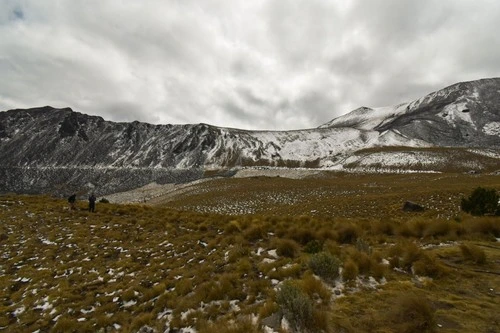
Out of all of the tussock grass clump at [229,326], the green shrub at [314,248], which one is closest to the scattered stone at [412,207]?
the green shrub at [314,248]

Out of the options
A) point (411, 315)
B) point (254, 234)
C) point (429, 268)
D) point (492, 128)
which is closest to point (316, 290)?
point (411, 315)

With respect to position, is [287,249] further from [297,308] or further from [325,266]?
[297,308]

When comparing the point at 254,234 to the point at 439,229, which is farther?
the point at 254,234

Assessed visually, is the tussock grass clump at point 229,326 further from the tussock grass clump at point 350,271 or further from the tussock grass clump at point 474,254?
the tussock grass clump at point 474,254

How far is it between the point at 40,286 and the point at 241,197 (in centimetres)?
4407

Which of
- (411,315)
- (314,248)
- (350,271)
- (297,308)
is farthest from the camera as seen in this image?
(314,248)

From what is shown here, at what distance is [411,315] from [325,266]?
268cm

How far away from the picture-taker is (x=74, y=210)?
83.4 ft

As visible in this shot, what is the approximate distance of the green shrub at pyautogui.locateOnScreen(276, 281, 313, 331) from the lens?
228 inches

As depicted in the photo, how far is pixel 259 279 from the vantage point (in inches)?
341

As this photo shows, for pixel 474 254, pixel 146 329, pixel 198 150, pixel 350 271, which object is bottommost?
pixel 146 329

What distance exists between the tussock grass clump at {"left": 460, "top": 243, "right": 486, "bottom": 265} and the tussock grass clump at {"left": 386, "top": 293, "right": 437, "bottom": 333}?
3.88m

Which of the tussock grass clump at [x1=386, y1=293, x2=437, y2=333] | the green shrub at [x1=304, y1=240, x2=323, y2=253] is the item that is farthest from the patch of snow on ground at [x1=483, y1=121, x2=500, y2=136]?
the tussock grass clump at [x1=386, y1=293, x2=437, y2=333]

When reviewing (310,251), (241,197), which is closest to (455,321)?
(310,251)
